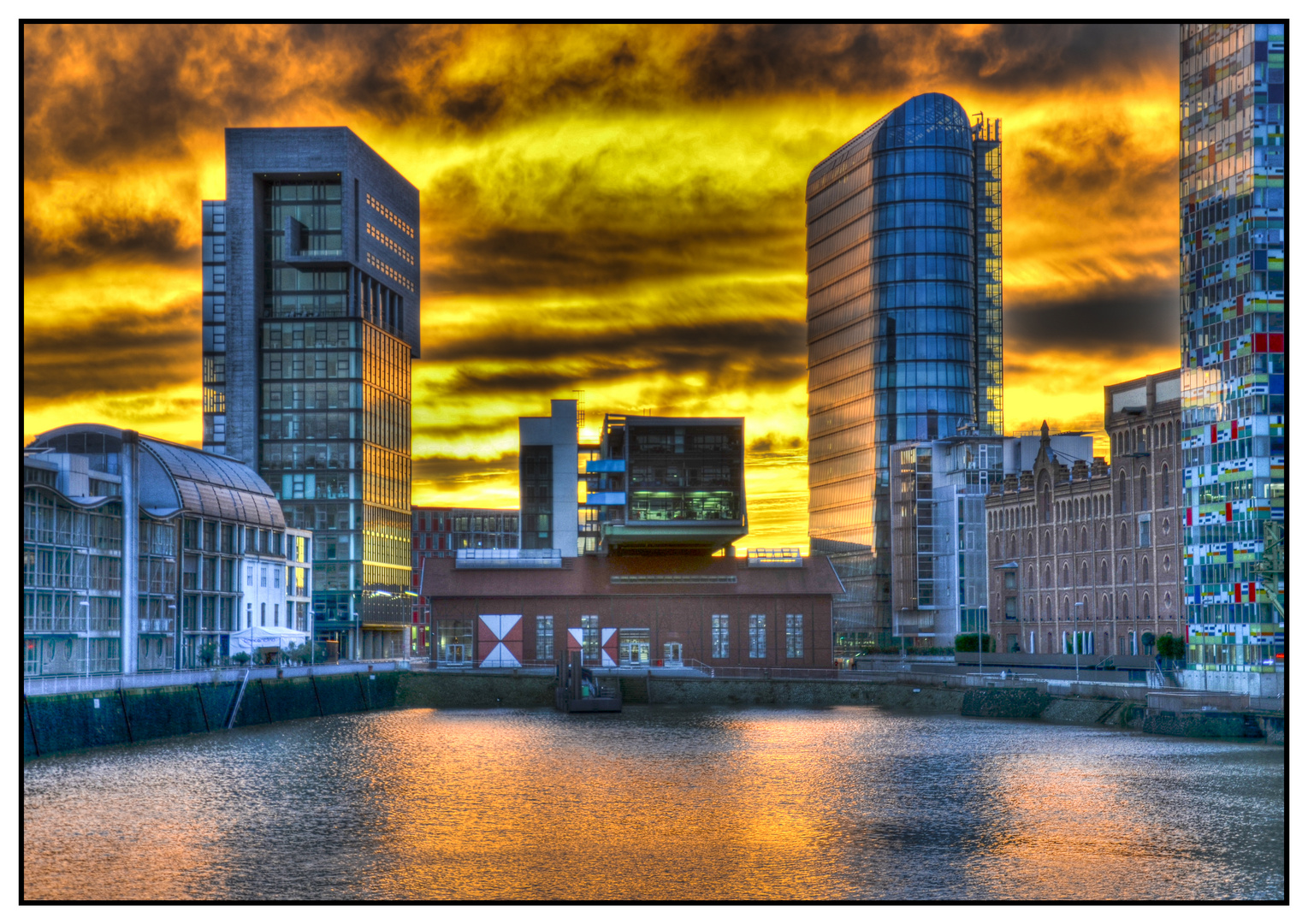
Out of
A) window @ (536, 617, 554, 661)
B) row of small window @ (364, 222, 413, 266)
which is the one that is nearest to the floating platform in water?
window @ (536, 617, 554, 661)

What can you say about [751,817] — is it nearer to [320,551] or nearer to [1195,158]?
[1195,158]

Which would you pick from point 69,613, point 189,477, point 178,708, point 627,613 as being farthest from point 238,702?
point 627,613

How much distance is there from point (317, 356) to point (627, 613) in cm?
6474

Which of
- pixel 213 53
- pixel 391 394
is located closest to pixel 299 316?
pixel 391 394

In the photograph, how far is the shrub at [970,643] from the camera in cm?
14475

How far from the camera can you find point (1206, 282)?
248 ft

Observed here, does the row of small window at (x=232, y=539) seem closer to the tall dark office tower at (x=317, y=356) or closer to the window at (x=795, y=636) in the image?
the tall dark office tower at (x=317, y=356)

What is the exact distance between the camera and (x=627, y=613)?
134750mm

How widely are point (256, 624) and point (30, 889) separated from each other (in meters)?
94.1

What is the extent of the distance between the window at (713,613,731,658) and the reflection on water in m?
55.6

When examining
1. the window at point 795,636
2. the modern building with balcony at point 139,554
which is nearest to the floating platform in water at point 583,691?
the window at point 795,636

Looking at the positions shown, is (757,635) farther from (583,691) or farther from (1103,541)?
(1103,541)

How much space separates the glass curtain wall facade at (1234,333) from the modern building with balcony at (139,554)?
192 ft

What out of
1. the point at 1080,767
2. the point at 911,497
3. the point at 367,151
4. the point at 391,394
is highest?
the point at 367,151
